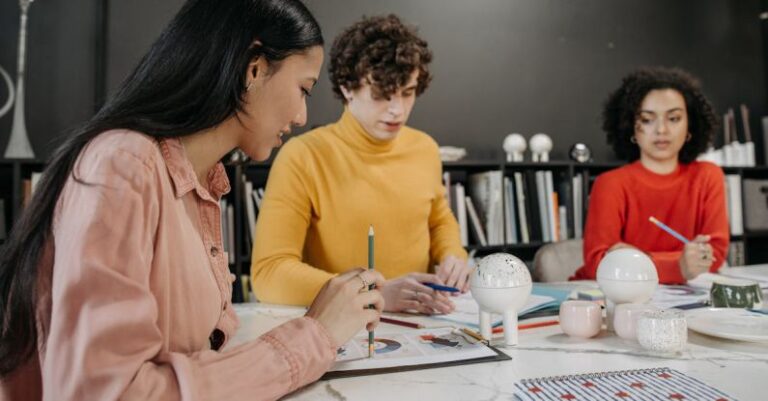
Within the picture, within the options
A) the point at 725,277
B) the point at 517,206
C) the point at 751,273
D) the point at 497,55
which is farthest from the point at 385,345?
the point at 497,55

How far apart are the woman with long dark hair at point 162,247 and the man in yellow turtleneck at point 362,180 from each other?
70 cm

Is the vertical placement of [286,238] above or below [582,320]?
above

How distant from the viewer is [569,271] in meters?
2.10

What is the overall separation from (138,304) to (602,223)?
1734 mm

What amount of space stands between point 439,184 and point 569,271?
649 mm

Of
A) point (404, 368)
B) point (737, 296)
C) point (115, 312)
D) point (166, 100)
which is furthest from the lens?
point (737, 296)

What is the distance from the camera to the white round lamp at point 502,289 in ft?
2.96

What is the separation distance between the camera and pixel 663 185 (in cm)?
203

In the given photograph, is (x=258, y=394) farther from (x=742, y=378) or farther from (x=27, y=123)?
(x=27, y=123)

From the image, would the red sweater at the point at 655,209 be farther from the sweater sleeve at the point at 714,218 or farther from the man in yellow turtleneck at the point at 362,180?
the man in yellow turtleneck at the point at 362,180

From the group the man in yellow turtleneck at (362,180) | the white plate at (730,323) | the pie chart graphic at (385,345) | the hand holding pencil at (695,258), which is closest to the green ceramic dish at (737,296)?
the white plate at (730,323)

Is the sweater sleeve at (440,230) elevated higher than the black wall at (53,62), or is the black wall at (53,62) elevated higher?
the black wall at (53,62)

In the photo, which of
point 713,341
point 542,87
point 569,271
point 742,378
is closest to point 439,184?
point 569,271

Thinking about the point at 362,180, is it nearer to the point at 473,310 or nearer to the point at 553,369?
the point at 473,310
